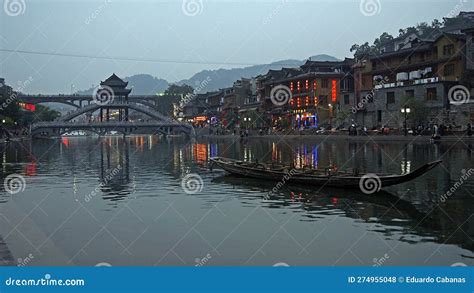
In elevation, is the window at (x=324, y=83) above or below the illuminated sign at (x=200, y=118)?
above

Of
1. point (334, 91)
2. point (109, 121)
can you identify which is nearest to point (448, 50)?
point (334, 91)

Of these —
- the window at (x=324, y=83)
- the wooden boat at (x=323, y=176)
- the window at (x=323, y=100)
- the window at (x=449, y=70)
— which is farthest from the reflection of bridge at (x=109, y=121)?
the wooden boat at (x=323, y=176)

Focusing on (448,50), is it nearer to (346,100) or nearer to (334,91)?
(346,100)

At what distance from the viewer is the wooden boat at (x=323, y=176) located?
18.0 meters

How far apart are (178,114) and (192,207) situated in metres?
119

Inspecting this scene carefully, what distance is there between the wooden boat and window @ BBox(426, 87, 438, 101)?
36561 mm

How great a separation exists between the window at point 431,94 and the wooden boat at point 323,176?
1439 inches

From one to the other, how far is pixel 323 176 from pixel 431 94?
39.8m

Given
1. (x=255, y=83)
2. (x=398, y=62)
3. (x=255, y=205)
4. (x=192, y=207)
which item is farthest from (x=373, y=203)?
(x=255, y=83)

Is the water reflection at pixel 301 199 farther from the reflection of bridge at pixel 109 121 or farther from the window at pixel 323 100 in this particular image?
the reflection of bridge at pixel 109 121

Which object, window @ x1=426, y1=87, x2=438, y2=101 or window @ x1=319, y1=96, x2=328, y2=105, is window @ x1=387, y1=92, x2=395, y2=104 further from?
window @ x1=319, y1=96, x2=328, y2=105

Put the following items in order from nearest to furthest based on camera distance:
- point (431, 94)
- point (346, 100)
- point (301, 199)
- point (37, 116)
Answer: point (301, 199) < point (431, 94) < point (346, 100) < point (37, 116)

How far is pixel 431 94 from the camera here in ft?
178

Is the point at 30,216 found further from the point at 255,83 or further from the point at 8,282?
the point at 255,83
